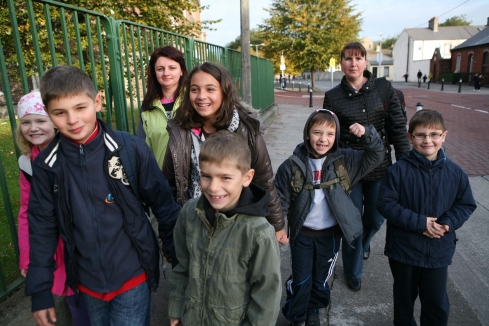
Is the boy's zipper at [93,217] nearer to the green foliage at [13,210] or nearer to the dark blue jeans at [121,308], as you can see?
the dark blue jeans at [121,308]

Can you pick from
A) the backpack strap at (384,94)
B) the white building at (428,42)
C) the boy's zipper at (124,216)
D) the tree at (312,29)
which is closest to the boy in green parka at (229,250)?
the boy's zipper at (124,216)

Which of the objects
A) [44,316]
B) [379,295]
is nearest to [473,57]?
[379,295]

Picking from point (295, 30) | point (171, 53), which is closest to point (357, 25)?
point (295, 30)

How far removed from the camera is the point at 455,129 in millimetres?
10688

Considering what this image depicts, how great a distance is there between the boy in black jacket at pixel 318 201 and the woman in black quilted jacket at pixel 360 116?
0.43 meters

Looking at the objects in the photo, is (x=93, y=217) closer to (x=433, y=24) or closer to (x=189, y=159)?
(x=189, y=159)

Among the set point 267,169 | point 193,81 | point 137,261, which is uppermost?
point 193,81

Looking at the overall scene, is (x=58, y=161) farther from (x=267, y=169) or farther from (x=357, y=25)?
(x=357, y=25)

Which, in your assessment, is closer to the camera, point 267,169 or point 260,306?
point 260,306

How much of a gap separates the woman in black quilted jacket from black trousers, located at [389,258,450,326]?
57 centimetres

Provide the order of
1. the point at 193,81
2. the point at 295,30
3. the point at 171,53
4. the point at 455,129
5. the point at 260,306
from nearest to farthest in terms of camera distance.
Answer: the point at 260,306, the point at 193,81, the point at 171,53, the point at 455,129, the point at 295,30

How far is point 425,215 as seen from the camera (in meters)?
2.25

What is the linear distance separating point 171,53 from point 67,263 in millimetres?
1900

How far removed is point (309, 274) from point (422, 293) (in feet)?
2.42
